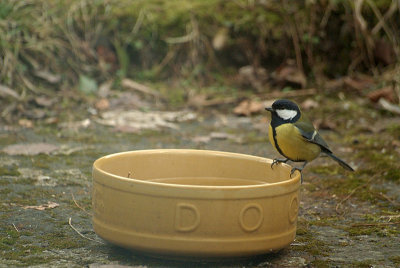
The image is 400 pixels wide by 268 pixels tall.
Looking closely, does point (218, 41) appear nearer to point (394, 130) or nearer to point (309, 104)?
point (309, 104)

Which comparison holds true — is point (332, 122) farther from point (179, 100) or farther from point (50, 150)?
point (50, 150)

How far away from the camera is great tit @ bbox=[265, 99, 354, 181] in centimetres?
300

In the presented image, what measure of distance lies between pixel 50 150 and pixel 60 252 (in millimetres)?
1652

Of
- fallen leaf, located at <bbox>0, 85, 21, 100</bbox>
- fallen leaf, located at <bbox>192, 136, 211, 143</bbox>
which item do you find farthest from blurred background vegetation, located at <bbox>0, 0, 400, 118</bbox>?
fallen leaf, located at <bbox>192, 136, 211, 143</bbox>

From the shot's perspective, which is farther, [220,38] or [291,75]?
[220,38]

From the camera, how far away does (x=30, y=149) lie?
391 cm

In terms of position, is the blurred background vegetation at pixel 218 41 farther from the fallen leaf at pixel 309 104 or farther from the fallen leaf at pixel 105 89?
the fallen leaf at pixel 309 104

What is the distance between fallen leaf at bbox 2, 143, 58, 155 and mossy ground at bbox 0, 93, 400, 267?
79 millimetres

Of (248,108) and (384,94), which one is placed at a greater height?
(384,94)

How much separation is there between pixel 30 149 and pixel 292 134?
5.78 ft

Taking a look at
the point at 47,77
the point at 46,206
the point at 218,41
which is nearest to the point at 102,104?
the point at 47,77

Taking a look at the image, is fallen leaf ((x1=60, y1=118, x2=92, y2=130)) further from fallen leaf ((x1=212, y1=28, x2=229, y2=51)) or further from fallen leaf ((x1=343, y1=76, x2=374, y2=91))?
fallen leaf ((x1=343, y1=76, x2=374, y2=91))

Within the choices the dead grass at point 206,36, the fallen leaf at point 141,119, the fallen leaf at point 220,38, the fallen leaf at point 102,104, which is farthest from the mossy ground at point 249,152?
the fallen leaf at point 220,38

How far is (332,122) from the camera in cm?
471
